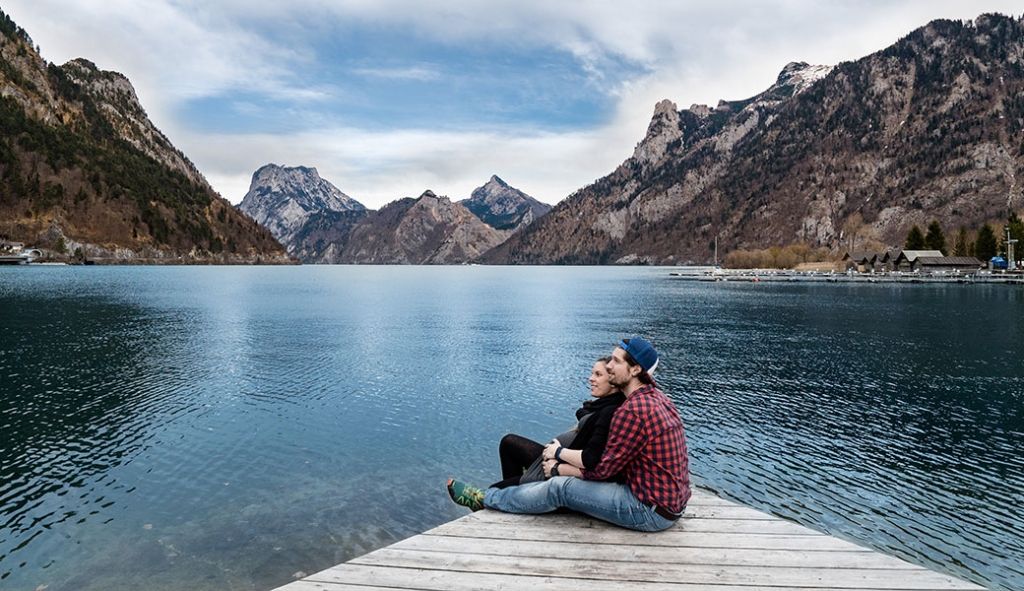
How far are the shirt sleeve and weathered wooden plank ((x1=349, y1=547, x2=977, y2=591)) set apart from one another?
4.17 ft

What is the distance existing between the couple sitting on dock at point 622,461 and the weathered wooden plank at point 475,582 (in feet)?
4.53

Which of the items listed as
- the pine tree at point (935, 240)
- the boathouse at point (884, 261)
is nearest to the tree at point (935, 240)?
the pine tree at point (935, 240)

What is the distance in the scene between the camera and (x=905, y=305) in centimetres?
8700

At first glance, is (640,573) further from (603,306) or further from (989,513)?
(603,306)

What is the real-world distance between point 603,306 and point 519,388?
63.1 meters

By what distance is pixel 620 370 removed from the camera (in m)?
8.71

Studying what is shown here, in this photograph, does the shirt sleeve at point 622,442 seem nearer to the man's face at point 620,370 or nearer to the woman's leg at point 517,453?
the man's face at point 620,370

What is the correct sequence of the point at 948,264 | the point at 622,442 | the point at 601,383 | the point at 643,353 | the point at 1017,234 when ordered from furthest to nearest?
the point at 948,264
the point at 1017,234
the point at 601,383
the point at 643,353
the point at 622,442

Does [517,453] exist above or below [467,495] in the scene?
above

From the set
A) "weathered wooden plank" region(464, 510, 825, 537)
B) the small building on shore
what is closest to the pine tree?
the small building on shore

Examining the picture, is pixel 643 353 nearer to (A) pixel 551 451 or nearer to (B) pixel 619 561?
(A) pixel 551 451

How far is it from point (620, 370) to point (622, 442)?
105cm

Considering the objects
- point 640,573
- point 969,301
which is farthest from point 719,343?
point 969,301

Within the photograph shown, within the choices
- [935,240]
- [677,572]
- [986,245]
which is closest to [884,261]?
[935,240]
